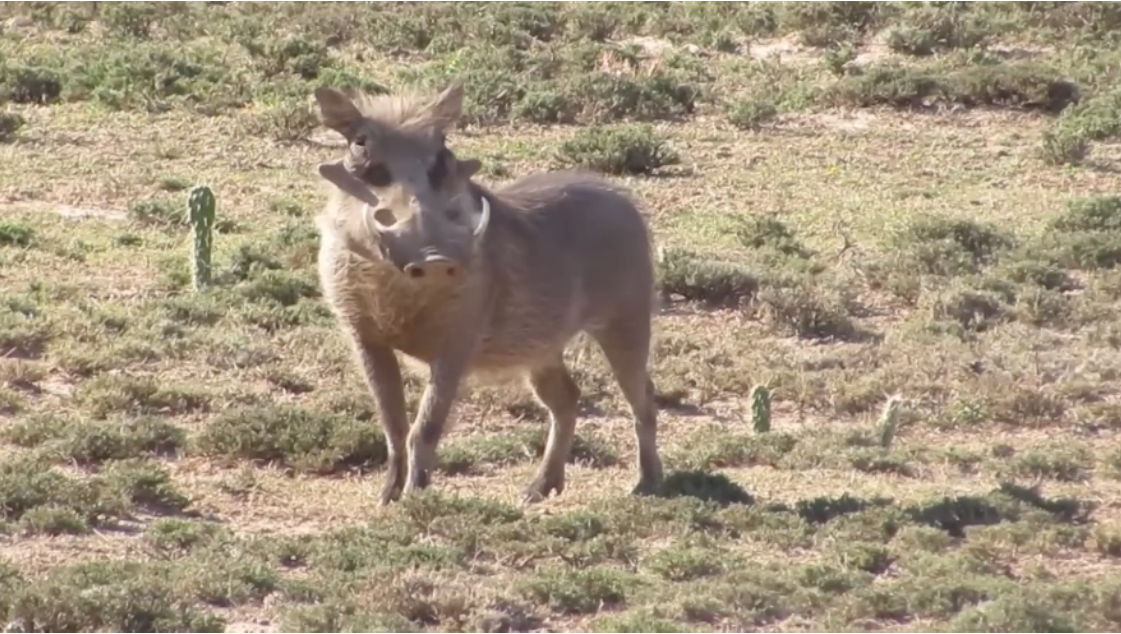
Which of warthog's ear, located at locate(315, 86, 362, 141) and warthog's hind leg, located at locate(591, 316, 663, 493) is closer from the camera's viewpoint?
warthog's ear, located at locate(315, 86, 362, 141)

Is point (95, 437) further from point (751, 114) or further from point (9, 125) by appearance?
point (751, 114)

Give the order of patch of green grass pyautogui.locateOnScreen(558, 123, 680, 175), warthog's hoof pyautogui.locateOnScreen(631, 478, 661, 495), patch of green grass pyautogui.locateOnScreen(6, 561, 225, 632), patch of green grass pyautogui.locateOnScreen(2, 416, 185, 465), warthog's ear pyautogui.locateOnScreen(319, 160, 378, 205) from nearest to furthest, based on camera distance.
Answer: patch of green grass pyautogui.locateOnScreen(6, 561, 225, 632)
warthog's ear pyautogui.locateOnScreen(319, 160, 378, 205)
warthog's hoof pyautogui.locateOnScreen(631, 478, 661, 495)
patch of green grass pyautogui.locateOnScreen(2, 416, 185, 465)
patch of green grass pyautogui.locateOnScreen(558, 123, 680, 175)

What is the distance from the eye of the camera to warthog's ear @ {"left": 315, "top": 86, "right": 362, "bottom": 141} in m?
8.34

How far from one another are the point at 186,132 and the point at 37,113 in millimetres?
1154

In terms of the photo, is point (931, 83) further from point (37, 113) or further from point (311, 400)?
→ point (311, 400)

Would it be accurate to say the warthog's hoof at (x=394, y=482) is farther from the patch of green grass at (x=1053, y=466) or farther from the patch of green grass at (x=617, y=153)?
the patch of green grass at (x=617, y=153)

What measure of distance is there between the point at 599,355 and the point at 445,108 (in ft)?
10.8

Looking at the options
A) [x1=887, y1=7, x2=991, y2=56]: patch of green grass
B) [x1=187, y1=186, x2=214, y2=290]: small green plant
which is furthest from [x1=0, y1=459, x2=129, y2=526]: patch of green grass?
[x1=887, y1=7, x2=991, y2=56]: patch of green grass

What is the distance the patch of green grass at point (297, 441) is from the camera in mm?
9664

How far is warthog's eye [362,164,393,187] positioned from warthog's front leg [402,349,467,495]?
0.74 meters

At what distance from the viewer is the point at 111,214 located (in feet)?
46.5

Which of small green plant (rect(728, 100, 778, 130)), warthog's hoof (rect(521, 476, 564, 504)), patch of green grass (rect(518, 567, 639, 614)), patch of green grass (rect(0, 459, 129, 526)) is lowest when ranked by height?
small green plant (rect(728, 100, 778, 130))

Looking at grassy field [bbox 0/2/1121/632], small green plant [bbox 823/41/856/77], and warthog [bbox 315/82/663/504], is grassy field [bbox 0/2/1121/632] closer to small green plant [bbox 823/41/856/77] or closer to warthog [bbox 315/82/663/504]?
small green plant [bbox 823/41/856/77]

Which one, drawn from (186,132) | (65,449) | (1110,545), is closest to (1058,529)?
(1110,545)
